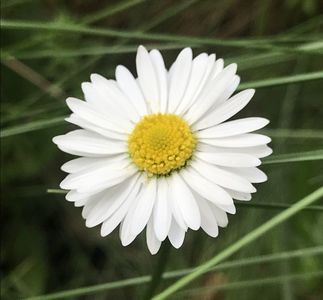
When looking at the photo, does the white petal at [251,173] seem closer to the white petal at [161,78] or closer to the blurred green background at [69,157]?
the white petal at [161,78]

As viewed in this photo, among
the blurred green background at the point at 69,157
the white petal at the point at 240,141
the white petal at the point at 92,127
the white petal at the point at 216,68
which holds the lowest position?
the white petal at the point at 240,141

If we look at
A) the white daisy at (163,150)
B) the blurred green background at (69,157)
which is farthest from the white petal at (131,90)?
the blurred green background at (69,157)

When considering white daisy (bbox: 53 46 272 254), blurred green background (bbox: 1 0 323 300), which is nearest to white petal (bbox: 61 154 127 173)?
white daisy (bbox: 53 46 272 254)

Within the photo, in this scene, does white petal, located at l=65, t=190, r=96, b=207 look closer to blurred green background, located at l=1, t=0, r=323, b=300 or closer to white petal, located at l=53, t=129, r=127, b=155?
white petal, located at l=53, t=129, r=127, b=155

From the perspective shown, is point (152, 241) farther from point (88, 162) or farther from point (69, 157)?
point (69, 157)

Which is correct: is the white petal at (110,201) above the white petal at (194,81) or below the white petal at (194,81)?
below

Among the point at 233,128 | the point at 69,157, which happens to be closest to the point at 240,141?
the point at 233,128

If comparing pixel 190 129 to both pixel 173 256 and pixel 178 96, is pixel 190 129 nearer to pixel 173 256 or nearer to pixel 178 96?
pixel 178 96

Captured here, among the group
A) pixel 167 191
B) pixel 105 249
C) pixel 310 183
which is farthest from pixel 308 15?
pixel 167 191
